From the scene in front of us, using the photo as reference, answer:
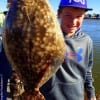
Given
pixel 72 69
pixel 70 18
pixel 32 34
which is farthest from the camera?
pixel 72 69

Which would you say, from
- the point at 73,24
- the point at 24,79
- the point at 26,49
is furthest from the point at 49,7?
the point at 73,24

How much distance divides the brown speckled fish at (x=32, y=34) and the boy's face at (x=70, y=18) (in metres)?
1.11

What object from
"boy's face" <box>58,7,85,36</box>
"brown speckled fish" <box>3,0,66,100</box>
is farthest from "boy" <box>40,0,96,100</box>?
"brown speckled fish" <box>3,0,66,100</box>

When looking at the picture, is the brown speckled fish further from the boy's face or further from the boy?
the boy

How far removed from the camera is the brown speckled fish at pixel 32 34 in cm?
257

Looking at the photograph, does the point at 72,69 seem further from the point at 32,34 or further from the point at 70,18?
the point at 32,34

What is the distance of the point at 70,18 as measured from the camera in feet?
12.2

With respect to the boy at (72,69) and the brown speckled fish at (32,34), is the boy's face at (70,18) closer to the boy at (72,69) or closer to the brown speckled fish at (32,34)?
the boy at (72,69)

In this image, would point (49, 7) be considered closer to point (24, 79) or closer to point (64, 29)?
point (24, 79)

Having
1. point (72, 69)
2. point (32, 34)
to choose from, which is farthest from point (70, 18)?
point (32, 34)

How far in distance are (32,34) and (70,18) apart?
4.02ft

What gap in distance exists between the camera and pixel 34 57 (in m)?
2.64

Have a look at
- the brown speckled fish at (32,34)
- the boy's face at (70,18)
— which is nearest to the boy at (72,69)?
the boy's face at (70,18)

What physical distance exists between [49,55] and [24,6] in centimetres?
38
